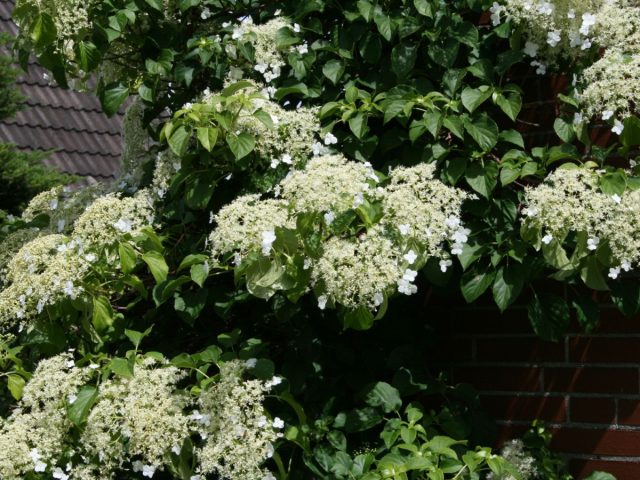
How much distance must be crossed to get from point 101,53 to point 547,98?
1228 millimetres

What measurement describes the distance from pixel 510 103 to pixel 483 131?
114mm

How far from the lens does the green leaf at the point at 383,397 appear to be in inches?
97.1

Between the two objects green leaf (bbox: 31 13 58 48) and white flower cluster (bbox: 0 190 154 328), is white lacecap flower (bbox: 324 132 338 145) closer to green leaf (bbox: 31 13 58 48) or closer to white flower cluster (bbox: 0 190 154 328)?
white flower cluster (bbox: 0 190 154 328)

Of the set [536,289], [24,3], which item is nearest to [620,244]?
[536,289]

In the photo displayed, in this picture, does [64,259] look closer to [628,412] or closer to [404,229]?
[404,229]

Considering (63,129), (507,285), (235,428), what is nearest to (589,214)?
(507,285)

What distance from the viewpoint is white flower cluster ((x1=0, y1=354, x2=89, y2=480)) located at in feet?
7.66

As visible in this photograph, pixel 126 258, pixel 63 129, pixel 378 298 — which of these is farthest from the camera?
pixel 63 129

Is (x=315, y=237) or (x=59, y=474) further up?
(x=315, y=237)

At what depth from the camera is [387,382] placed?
2.68 m

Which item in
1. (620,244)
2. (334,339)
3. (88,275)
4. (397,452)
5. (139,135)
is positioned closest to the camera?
(620,244)

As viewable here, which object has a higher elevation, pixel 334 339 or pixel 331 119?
pixel 331 119

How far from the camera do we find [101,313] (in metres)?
2.52

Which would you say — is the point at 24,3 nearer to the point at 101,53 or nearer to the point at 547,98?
the point at 101,53
